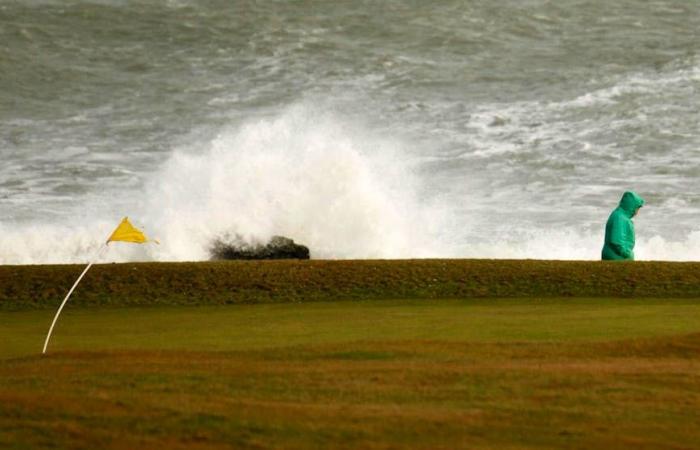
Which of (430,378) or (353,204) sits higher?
(353,204)

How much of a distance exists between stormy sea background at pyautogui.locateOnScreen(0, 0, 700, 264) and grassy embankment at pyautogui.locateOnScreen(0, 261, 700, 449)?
27.4 feet

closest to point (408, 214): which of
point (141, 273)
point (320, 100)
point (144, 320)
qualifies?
point (320, 100)

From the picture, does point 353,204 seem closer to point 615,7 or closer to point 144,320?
point 144,320

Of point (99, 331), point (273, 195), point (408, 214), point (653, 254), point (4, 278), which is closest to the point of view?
point (99, 331)

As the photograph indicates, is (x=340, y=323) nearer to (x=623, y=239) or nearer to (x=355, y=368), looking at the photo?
(x=355, y=368)

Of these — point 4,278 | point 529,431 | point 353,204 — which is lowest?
point 529,431

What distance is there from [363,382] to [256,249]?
13010 millimetres

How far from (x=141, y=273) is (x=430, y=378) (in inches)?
294

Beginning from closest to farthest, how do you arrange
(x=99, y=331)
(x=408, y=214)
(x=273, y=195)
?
(x=99, y=331) → (x=273, y=195) → (x=408, y=214)

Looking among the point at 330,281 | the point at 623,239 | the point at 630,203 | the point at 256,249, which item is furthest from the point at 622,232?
the point at 256,249

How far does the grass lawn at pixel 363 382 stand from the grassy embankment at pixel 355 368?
0.06 feet

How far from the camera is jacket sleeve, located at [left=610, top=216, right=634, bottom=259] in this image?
18297mm

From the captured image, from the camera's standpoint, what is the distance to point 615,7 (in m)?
40.8

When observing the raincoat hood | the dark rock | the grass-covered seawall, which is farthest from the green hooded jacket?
the dark rock
